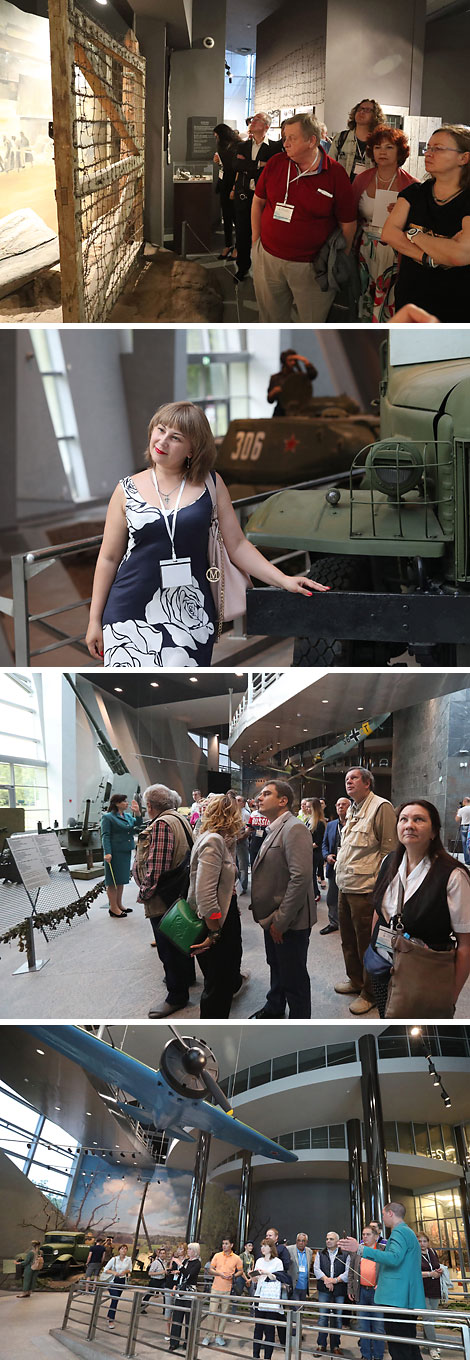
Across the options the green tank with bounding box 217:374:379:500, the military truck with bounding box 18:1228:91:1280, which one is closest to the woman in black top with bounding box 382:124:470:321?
the green tank with bounding box 217:374:379:500

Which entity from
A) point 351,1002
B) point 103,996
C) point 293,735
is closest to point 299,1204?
point 351,1002

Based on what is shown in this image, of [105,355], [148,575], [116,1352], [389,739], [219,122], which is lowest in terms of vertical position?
[116,1352]

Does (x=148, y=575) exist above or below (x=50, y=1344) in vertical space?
above

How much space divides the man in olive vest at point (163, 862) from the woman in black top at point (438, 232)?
5.44 feet

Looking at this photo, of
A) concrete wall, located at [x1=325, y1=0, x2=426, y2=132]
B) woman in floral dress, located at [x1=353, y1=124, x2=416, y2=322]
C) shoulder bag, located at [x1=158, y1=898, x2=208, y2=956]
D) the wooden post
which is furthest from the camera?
concrete wall, located at [x1=325, y1=0, x2=426, y2=132]

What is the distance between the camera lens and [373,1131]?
258 cm

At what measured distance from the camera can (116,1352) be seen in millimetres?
2570

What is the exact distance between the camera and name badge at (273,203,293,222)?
2984 mm

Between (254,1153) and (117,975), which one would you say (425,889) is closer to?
(117,975)

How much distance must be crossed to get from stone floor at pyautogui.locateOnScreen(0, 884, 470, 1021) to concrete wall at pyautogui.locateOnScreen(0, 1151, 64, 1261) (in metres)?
0.62

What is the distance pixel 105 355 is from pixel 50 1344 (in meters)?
2.79

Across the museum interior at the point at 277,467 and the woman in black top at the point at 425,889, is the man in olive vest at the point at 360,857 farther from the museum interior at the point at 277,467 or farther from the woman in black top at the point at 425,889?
the museum interior at the point at 277,467

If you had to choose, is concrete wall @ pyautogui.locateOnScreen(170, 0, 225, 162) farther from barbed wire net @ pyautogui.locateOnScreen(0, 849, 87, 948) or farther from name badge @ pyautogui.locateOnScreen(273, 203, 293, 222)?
barbed wire net @ pyautogui.locateOnScreen(0, 849, 87, 948)

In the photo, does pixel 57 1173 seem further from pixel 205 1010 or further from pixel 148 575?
pixel 148 575
